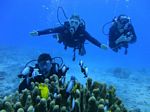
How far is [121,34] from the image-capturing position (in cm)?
1166

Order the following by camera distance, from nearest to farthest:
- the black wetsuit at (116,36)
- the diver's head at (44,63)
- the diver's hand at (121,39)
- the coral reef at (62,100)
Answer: the coral reef at (62,100)
the diver's head at (44,63)
the diver's hand at (121,39)
the black wetsuit at (116,36)

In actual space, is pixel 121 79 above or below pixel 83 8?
below

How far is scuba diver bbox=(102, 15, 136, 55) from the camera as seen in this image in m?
11.5

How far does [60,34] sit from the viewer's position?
37.4ft

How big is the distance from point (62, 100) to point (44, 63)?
1.97m

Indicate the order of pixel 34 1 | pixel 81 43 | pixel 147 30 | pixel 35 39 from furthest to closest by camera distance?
pixel 147 30, pixel 34 1, pixel 35 39, pixel 81 43

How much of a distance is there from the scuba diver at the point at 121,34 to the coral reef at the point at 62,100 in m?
5.10

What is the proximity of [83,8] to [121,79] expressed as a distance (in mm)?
134954

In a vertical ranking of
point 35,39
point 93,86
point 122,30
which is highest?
point 35,39

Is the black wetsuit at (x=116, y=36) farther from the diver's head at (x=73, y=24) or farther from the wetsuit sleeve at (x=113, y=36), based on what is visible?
the diver's head at (x=73, y=24)

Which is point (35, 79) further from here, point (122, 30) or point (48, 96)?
point (122, 30)

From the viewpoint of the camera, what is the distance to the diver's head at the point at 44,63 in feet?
24.4

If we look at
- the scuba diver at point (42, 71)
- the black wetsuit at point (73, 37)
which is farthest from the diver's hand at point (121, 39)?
the scuba diver at point (42, 71)

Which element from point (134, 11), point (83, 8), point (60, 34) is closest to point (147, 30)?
point (134, 11)
